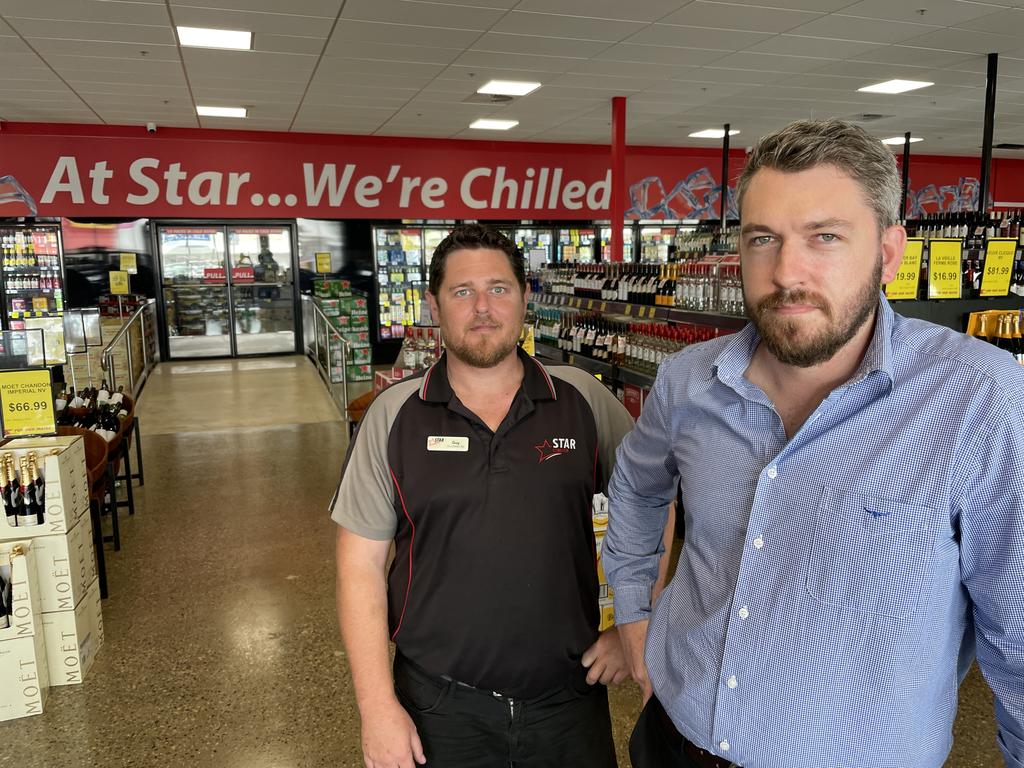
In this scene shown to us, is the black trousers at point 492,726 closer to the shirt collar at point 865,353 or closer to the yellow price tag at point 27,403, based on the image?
the shirt collar at point 865,353

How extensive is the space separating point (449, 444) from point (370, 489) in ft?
0.68

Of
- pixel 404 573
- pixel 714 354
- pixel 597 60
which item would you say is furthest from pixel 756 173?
pixel 597 60

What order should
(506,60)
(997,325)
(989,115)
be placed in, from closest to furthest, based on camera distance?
(997,325) < (506,60) < (989,115)

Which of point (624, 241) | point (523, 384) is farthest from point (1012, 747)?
point (624, 241)

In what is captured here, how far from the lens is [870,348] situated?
1.14m

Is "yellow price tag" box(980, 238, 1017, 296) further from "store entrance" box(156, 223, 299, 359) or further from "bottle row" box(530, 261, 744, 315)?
"store entrance" box(156, 223, 299, 359)

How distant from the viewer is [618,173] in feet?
31.2

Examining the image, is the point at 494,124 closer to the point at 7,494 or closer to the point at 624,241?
the point at 624,241

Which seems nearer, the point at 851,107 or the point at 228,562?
the point at 228,562

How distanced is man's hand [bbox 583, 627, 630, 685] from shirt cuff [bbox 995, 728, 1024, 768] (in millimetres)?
807

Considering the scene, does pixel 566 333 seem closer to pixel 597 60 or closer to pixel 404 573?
pixel 597 60

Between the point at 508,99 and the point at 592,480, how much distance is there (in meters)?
8.05

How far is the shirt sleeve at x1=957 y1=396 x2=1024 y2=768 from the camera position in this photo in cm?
99

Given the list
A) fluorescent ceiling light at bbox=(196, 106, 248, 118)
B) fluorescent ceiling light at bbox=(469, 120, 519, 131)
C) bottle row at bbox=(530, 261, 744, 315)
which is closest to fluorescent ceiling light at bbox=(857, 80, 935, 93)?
bottle row at bbox=(530, 261, 744, 315)
